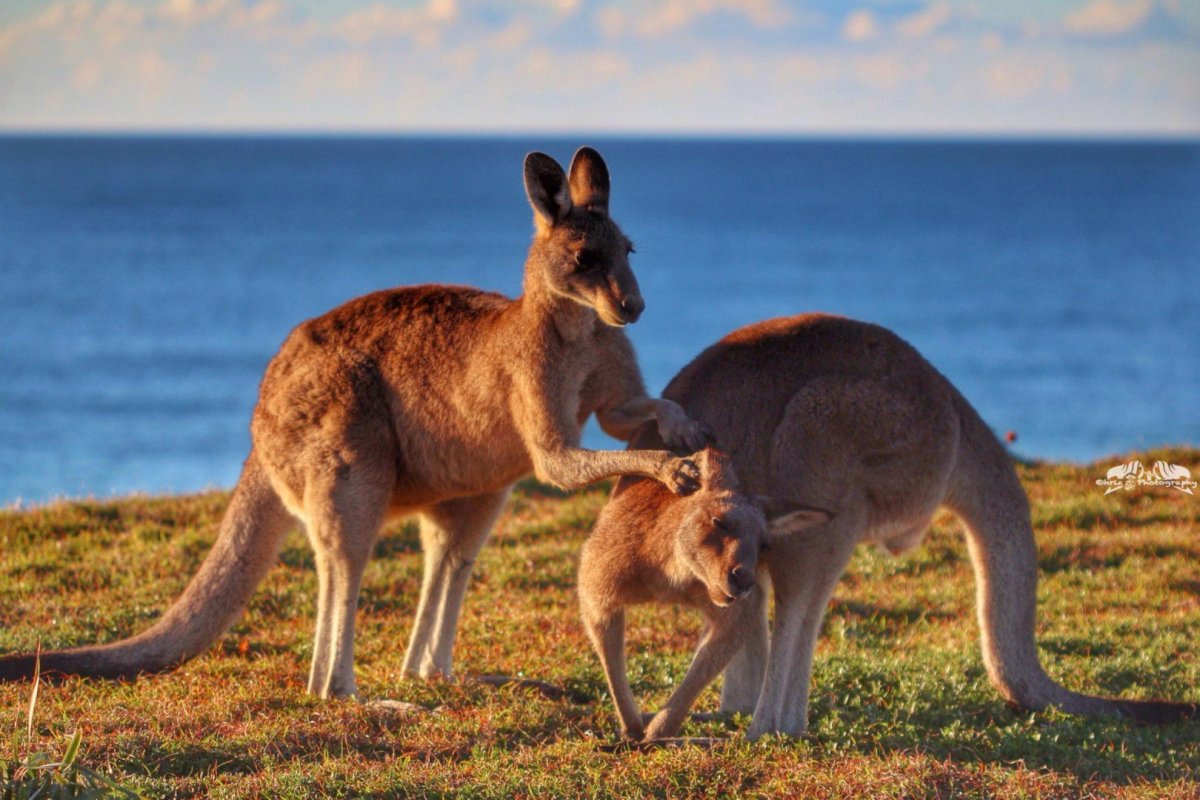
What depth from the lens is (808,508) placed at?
453 cm

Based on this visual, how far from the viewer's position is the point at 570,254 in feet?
16.3

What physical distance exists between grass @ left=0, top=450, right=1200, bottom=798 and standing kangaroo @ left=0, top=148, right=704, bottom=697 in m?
0.28

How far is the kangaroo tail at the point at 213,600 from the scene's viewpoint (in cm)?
532

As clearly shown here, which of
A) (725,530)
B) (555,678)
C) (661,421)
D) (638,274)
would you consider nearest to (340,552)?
(555,678)

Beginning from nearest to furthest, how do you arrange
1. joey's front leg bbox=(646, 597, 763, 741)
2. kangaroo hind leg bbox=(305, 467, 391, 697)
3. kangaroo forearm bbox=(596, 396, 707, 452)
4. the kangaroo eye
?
joey's front leg bbox=(646, 597, 763, 741) → kangaroo forearm bbox=(596, 396, 707, 452) → the kangaroo eye → kangaroo hind leg bbox=(305, 467, 391, 697)

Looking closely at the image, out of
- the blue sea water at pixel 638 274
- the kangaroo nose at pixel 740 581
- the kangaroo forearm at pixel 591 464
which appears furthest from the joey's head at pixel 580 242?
the blue sea water at pixel 638 274

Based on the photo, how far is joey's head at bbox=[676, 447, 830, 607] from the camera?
4.37 meters

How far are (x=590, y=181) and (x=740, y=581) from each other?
162 centimetres

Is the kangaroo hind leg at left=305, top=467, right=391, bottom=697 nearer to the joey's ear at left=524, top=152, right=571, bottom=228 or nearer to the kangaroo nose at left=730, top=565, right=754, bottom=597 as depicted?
the joey's ear at left=524, top=152, right=571, bottom=228

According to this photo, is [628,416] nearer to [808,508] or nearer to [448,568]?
[808,508]

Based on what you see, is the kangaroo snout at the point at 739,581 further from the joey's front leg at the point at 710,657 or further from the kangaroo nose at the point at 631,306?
the kangaroo nose at the point at 631,306

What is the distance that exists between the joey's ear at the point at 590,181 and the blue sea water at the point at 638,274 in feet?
23.2

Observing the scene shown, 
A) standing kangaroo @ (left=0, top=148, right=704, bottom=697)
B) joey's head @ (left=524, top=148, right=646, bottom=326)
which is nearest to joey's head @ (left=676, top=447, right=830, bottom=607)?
standing kangaroo @ (left=0, top=148, right=704, bottom=697)

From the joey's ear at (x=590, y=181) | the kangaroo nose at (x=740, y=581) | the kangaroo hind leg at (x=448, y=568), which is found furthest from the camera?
the kangaroo hind leg at (x=448, y=568)
